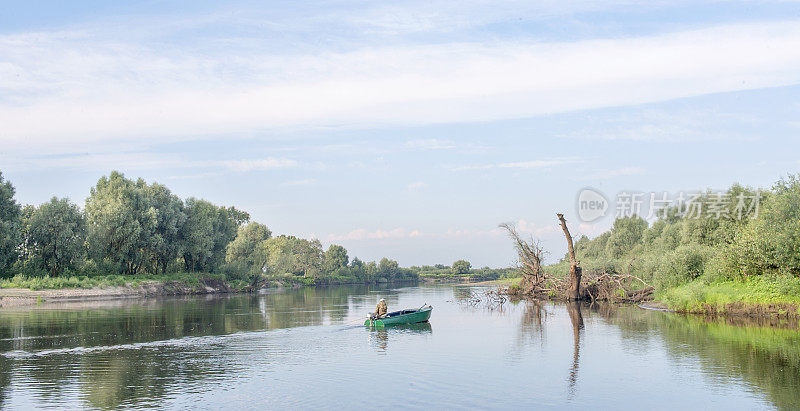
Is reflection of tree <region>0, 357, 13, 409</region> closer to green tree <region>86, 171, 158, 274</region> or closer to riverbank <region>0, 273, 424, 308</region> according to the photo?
riverbank <region>0, 273, 424, 308</region>

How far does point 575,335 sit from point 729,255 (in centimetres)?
1648

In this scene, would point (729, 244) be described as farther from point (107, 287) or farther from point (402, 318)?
point (107, 287)

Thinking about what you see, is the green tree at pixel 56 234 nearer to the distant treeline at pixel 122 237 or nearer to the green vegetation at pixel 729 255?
the distant treeline at pixel 122 237

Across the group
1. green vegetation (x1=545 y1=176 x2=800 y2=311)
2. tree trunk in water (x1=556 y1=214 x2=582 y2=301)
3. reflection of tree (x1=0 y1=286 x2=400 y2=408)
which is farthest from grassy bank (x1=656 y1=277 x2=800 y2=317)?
reflection of tree (x1=0 y1=286 x2=400 y2=408)

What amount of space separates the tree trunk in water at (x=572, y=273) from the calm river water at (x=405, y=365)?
1628 cm

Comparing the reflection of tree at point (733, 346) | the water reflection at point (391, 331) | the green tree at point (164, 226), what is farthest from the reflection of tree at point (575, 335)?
the green tree at point (164, 226)

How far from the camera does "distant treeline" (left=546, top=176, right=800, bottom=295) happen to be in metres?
42.0

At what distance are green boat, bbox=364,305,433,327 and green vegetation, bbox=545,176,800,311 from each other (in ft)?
66.4

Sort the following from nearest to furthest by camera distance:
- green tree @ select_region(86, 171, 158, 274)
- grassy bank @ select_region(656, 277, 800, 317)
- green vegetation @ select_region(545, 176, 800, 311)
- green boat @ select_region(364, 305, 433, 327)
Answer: grassy bank @ select_region(656, 277, 800, 317), green vegetation @ select_region(545, 176, 800, 311), green boat @ select_region(364, 305, 433, 327), green tree @ select_region(86, 171, 158, 274)

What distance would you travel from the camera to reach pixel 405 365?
28016mm

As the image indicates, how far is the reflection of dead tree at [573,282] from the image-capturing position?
201 ft

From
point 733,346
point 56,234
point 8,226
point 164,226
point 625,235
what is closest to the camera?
point 733,346

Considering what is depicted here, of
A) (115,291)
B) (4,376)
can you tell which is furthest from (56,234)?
(4,376)

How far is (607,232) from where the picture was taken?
374 feet
